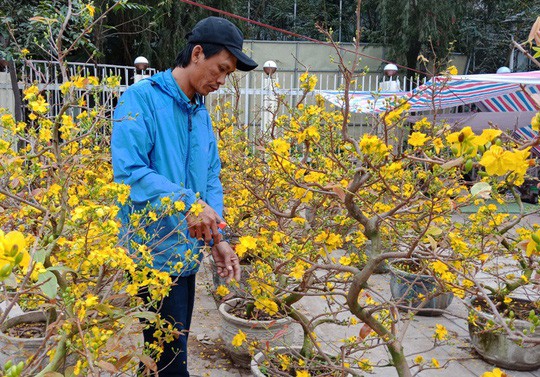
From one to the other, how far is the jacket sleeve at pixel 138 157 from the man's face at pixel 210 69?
0.63 feet

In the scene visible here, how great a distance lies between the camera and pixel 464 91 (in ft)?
19.2

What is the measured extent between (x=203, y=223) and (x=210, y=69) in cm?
54

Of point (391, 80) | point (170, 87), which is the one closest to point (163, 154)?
point (170, 87)

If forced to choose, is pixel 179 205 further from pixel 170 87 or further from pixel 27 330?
pixel 27 330

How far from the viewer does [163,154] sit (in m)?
1.94

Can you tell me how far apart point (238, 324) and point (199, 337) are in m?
0.64

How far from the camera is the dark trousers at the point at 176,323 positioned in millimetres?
1984

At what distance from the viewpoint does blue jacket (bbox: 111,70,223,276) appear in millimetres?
1799

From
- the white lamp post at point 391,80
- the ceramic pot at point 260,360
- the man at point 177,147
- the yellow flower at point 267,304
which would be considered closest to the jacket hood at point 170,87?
the man at point 177,147

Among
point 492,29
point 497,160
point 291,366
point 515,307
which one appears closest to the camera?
point 497,160

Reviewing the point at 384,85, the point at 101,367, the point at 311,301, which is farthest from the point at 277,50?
the point at 101,367

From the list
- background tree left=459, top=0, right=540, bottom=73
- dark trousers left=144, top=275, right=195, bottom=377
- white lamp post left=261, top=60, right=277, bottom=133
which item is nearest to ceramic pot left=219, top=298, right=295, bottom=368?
dark trousers left=144, top=275, right=195, bottom=377

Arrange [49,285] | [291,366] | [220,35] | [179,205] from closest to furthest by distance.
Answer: [49,285] < [179,205] < [220,35] < [291,366]

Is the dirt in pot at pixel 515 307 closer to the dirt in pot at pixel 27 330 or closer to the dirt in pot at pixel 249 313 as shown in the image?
the dirt in pot at pixel 249 313
